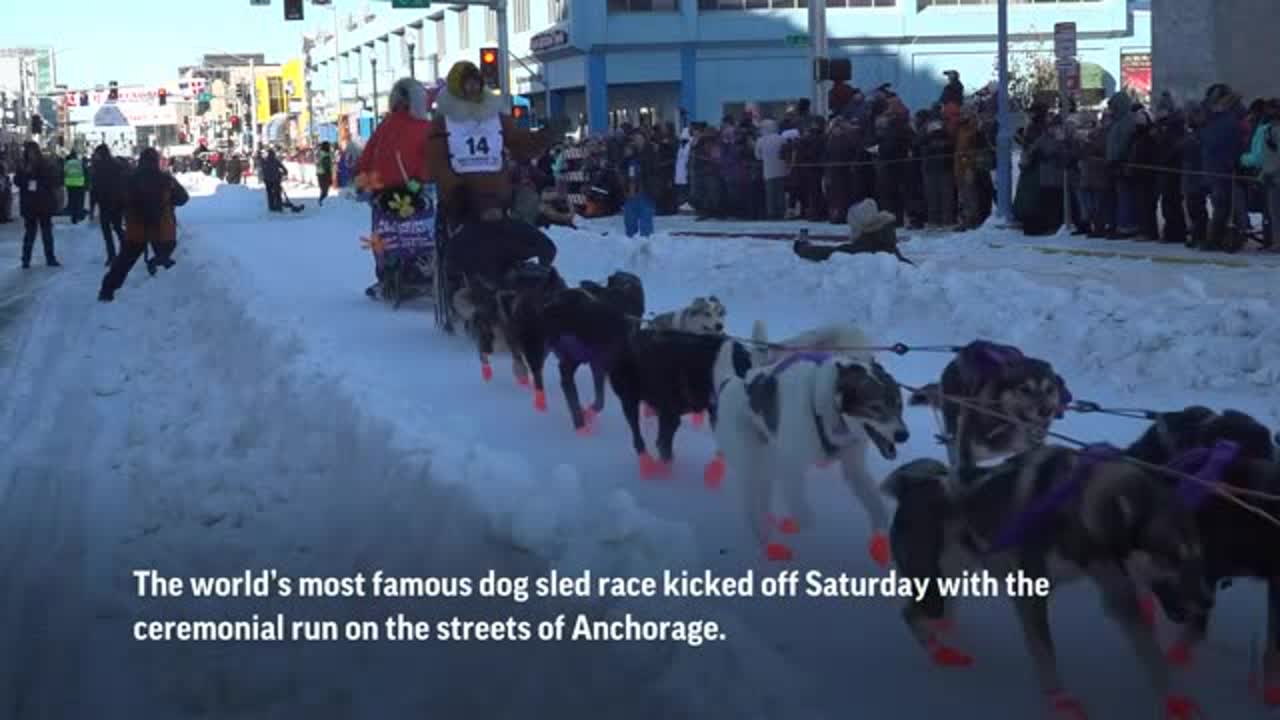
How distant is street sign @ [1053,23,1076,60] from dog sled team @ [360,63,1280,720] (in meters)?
13.6

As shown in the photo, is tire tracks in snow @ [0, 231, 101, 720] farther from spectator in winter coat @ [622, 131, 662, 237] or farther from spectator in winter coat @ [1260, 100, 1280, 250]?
spectator in winter coat @ [1260, 100, 1280, 250]

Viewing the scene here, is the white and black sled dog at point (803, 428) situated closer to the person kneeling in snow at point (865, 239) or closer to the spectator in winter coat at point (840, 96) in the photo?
the person kneeling in snow at point (865, 239)

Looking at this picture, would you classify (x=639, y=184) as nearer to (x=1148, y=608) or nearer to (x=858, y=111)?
Result: (x=858, y=111)

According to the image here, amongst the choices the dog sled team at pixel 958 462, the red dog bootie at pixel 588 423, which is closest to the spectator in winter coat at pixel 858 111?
the dog sled team at pixel 958 462

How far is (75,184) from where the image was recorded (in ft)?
126

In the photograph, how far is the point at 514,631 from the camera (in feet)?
17.9

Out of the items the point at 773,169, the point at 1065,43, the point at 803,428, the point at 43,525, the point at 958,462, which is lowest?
the point at 43,525

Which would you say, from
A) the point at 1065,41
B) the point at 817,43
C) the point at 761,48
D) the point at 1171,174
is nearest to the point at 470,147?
the point at 1171,174

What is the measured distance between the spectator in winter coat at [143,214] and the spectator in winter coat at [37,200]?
477cm

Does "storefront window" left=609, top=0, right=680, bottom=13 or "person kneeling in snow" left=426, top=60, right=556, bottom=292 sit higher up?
"storefront window" left=609, top=0, right=680, bottom=13

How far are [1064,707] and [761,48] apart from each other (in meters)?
53.1

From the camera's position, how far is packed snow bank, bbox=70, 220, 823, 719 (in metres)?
4.98

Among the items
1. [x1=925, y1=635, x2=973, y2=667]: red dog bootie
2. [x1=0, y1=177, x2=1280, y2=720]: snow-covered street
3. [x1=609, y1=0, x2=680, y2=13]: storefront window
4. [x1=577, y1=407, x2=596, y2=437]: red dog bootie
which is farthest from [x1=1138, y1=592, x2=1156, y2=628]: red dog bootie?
[x1=609, y1=0, x2=680, y2=13]: storefront window

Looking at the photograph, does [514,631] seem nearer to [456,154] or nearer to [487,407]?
[487,407]
